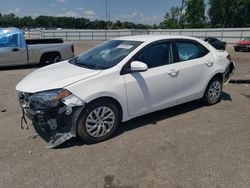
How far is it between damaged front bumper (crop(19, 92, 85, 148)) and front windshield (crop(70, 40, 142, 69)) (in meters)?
0.87

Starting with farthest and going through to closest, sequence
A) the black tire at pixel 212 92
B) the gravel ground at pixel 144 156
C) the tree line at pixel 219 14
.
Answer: the tree line at pixel 219 14, the black tire at pixel 212 92, the gravel ground at pixel 144 156

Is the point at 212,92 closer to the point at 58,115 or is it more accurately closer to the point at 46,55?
the point at 58,115

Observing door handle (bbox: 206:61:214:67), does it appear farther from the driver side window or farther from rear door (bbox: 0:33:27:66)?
the driver side window

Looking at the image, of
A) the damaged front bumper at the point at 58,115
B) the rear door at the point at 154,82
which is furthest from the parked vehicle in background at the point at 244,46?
the damaged front bumper at the point at 58,115

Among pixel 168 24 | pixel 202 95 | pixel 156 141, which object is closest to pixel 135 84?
pixel 156 141

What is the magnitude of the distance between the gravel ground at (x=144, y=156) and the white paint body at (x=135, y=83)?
0.49 metres

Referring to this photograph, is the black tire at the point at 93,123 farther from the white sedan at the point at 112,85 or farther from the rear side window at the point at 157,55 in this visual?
the rear side window at the point at 157,55

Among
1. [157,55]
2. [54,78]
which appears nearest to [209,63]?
[157,55]

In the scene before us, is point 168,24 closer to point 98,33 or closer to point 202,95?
point 98,33

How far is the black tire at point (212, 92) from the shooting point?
5.50 meters

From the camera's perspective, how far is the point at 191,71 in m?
4.92

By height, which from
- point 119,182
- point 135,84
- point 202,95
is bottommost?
point 119,182

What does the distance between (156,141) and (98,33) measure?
125 ft

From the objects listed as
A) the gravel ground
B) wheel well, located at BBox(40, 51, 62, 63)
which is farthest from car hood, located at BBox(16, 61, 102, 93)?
wheel well, located at BBox(40, 51, 62, 63)
